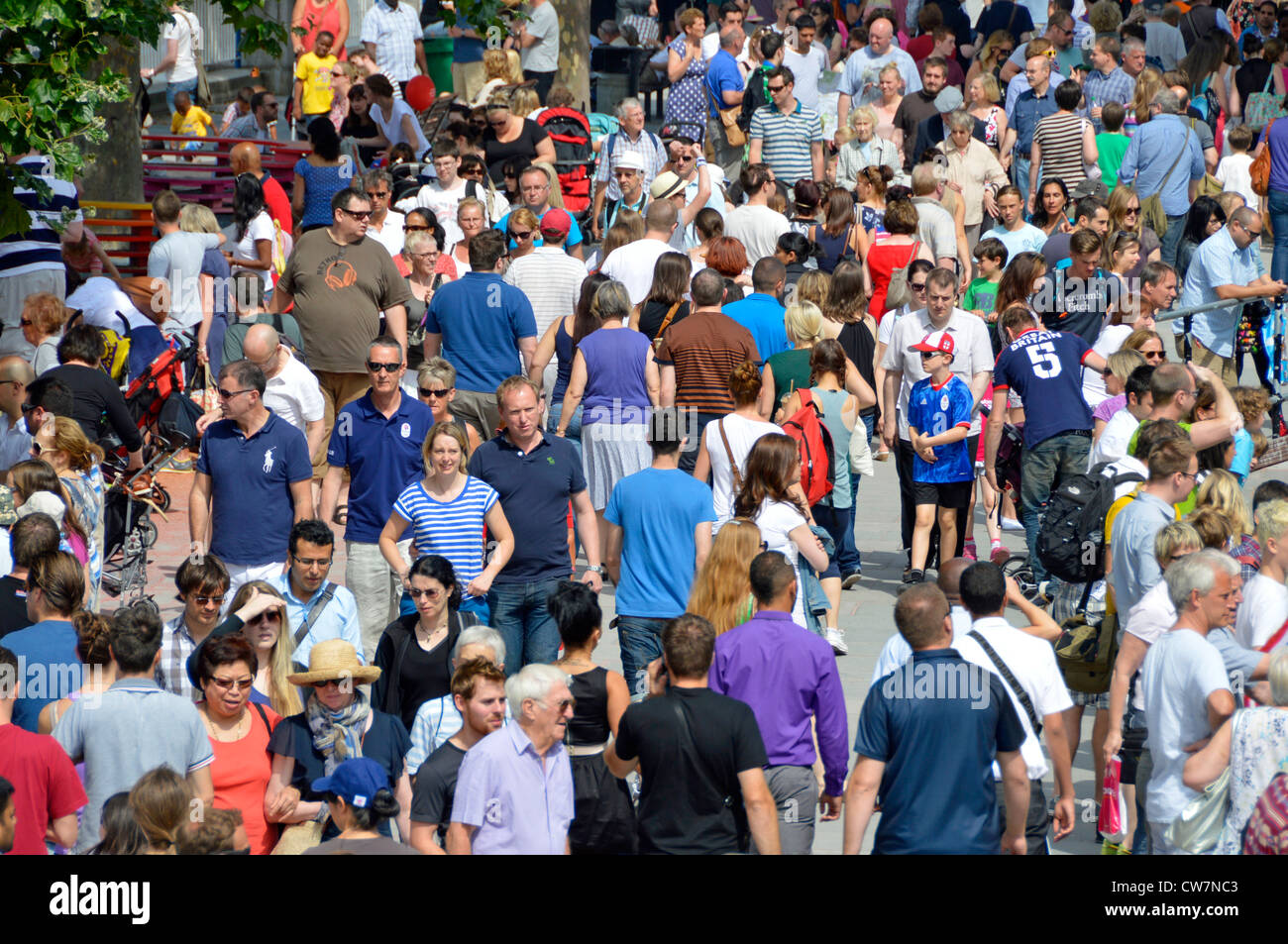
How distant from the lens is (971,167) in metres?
15.3

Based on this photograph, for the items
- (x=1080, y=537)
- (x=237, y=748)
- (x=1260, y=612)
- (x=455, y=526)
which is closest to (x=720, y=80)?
(x=455, y=526)

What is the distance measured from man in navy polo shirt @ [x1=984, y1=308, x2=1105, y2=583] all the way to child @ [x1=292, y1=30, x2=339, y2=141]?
37.8ft

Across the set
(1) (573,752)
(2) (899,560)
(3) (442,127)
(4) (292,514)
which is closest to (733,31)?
(3) (442,127)

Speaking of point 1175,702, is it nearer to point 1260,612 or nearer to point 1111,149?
point 1260,612

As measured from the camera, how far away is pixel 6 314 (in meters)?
12.3

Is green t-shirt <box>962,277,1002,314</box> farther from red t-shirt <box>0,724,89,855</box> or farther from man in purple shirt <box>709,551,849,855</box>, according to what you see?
red t-shirt <box>0,724,89,855</box>

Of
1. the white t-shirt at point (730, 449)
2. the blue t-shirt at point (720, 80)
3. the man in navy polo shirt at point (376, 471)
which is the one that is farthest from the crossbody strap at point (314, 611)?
the blue t-shirt at point (720, 80)

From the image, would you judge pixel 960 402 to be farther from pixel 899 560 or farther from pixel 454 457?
pixel 454 457

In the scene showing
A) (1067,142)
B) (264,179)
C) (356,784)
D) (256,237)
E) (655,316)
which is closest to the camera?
(356,784)

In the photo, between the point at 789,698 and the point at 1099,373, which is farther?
the point at 1099,373

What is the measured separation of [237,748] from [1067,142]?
11.7m

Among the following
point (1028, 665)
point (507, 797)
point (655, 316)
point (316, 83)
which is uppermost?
point (316, 83)

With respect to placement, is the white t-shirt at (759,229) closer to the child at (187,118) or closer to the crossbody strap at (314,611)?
the crossbody strap at (314,611)

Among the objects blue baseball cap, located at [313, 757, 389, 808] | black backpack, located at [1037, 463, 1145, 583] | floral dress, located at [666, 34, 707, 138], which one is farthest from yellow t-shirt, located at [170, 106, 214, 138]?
blue baseball cap, located at [313, 757, 389, 808]
